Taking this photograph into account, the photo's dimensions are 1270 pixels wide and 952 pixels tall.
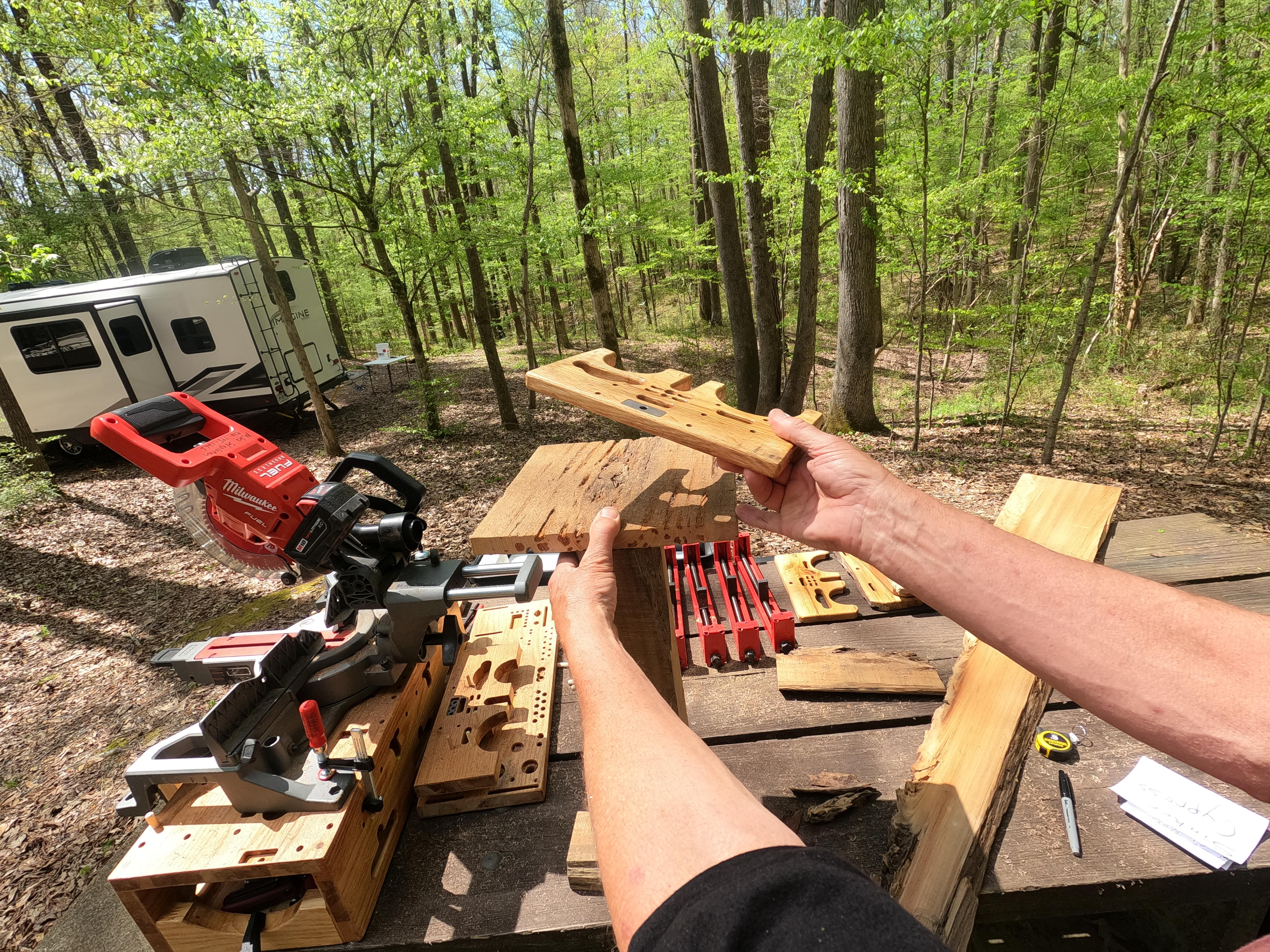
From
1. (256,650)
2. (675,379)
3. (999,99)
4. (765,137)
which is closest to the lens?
(675,379)

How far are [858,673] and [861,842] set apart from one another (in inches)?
27.2

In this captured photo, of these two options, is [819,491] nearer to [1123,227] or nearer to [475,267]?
[475,267]

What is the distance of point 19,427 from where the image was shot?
7.49m

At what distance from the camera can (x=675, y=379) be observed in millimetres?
1854

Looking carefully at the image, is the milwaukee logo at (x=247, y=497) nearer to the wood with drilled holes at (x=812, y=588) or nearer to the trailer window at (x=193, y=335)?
the wood with drilled holes at (x=812, y=588)

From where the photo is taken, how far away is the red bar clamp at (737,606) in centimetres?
247

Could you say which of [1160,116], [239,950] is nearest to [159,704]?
[239,950]

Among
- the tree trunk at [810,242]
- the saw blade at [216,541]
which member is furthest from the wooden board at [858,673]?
the tree trunk at [810,242]

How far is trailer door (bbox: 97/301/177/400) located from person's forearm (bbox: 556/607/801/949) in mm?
11687

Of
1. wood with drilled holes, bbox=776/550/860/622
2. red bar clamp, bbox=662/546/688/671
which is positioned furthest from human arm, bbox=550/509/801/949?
wood with drilled holes, bbox=776/550/860/622

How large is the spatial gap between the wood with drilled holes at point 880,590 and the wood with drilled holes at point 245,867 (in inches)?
85.9

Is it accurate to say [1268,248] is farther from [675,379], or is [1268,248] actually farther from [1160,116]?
[675,379]

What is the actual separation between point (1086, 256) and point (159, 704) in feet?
51.0

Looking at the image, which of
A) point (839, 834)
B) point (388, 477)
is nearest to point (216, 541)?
point (388, 477)
